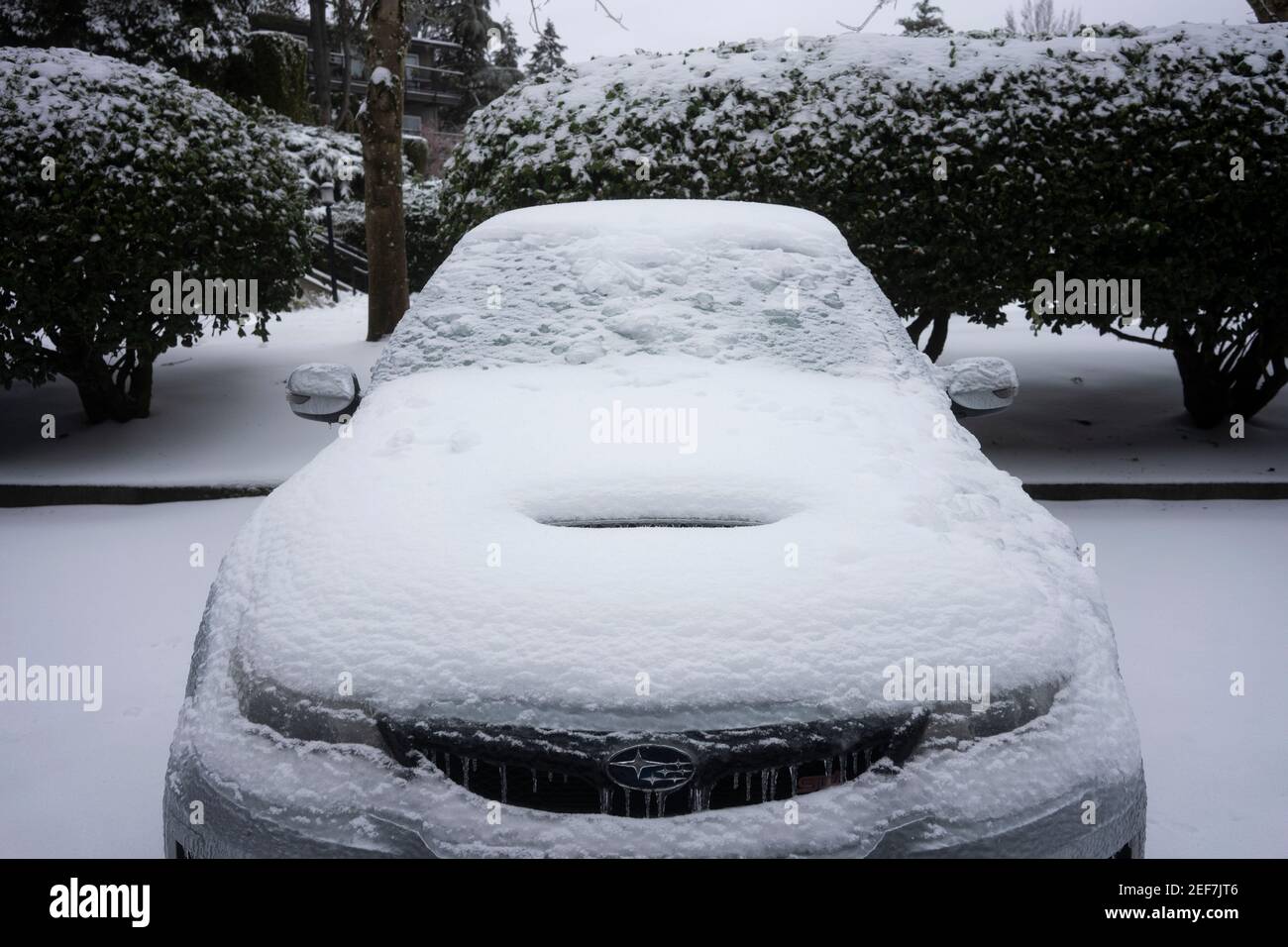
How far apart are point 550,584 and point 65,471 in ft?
19.3

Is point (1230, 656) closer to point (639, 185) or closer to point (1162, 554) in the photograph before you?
point (1162, 554)

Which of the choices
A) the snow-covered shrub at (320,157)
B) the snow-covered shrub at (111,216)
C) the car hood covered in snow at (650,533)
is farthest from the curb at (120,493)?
the snow-covered shrub at (320,157)

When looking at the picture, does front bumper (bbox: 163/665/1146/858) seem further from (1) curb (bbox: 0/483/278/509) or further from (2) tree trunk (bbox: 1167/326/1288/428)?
(2) tree trunk (bbox: 1167/326/1288/428)

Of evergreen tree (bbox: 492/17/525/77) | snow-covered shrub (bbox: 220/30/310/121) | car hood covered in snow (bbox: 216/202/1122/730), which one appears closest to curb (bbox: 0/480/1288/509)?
car hood covered in snow (bbox: 216/202/1122/730)

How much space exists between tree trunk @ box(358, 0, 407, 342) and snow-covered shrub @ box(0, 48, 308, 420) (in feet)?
7.67

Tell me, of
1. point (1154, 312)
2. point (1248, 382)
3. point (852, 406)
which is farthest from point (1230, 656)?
point (1248, 382)

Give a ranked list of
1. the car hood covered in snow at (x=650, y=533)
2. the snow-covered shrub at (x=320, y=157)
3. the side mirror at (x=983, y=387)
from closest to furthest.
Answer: the car hood covered in snow at (x=650, y=533) < the side mirror at (x=983, y=387) < the snow-covered shrub at (x=320, y=157)

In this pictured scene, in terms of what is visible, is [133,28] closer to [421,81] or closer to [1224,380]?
[1224,380]

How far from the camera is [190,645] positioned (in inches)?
159

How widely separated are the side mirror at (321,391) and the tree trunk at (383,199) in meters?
6.94

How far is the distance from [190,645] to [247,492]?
2199mm

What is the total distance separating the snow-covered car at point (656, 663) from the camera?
1.60 meters

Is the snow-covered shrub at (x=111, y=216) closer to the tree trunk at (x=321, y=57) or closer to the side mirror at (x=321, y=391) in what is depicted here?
the side mirror at (x=321, y=391)

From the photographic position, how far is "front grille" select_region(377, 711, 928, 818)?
1.60m
